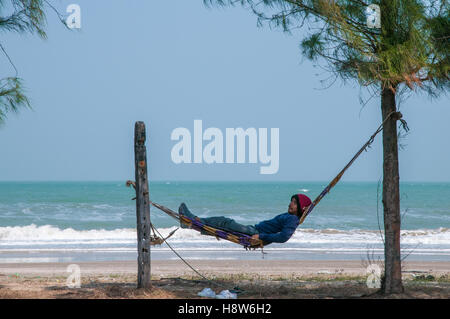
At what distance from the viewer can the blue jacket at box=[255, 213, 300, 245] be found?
15.5 feet

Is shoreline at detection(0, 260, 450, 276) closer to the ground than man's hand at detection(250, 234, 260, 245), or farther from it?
closer to the ground

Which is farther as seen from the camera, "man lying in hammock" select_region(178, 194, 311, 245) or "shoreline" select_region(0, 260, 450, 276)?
"shoreline" select_region(0, 260, 450, 276)

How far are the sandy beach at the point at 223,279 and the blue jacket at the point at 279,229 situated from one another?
54 centimetres

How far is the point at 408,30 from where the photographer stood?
→ 443 centimetres

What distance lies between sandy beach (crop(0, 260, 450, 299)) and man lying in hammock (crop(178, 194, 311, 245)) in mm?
497

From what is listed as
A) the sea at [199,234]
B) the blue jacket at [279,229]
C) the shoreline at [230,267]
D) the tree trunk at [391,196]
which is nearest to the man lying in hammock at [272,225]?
the blue jacket at [279,229]

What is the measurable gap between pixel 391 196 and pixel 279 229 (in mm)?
958

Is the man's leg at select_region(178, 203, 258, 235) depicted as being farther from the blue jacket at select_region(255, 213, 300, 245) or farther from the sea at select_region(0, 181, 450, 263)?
the sea at select_region(0, 181, 450, 263)

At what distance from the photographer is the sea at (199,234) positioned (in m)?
9.64

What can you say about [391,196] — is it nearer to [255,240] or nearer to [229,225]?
[255,240]

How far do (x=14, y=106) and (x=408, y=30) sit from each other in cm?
320

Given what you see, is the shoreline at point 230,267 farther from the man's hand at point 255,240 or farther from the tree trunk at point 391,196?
the man's hand at point 255,240

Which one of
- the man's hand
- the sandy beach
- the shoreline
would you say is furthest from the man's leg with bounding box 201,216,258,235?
the shoreline
